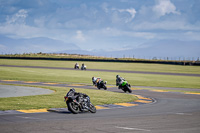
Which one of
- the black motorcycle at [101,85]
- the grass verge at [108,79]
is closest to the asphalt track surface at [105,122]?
the black motorcycle at [101,85]

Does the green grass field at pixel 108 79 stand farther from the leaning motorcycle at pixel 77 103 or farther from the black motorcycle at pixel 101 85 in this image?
the leaning motorcycle at pixel 77 103

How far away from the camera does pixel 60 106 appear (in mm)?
19688

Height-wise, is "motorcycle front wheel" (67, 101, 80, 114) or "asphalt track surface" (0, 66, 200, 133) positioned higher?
"motorcycle front wheel" (67, 101, 80, 114)

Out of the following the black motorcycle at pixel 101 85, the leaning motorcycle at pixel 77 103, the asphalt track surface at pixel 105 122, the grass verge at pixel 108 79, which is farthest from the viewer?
the grass verge at pixel 108 79

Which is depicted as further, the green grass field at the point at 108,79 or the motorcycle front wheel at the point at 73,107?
the green grass field at the point at 108,79

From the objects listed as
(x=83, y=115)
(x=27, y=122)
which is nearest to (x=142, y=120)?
(x=83, y=115)

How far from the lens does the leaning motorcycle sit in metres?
16.8

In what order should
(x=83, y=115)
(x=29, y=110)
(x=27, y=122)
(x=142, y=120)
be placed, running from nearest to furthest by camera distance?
(x=27, y=122), (x=142, y=120), (x=83, y=115), (x=29, y=110)

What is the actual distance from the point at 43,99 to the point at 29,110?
13.8ft

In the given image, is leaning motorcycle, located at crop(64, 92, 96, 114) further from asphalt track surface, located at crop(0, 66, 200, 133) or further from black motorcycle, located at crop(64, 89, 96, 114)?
asphalt track surface, located at crop(0, 66, 200, 133)

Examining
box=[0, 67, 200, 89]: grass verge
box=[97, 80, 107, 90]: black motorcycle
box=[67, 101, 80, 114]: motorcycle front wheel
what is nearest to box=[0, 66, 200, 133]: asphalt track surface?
box=[67, 101, 80, 114]: motorcycle front wheel

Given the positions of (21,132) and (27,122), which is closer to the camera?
(21,132)

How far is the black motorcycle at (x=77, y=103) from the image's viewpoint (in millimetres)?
16858

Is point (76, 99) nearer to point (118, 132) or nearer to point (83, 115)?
point (83, 115)
